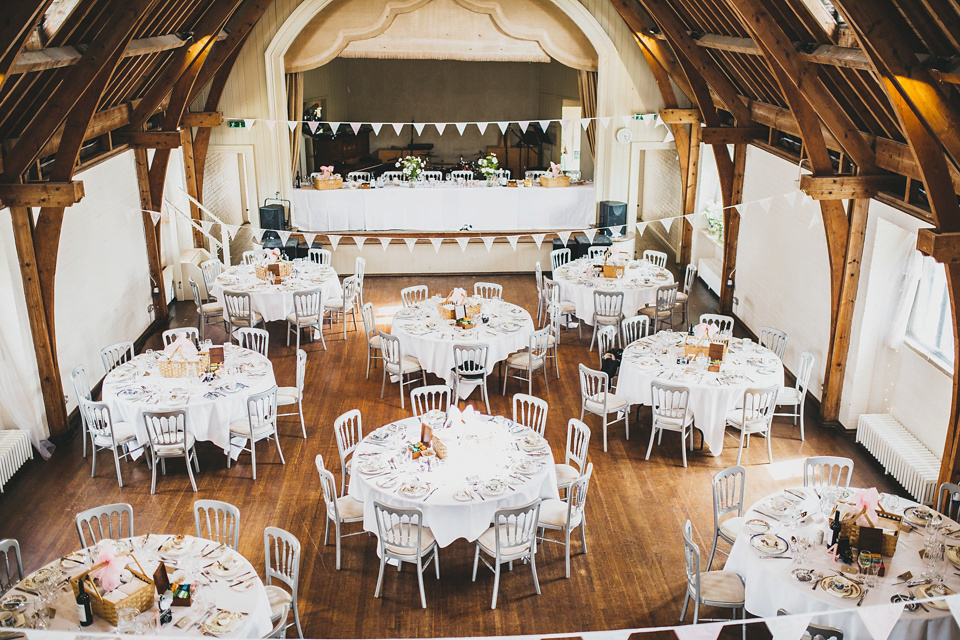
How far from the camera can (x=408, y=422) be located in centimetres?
823

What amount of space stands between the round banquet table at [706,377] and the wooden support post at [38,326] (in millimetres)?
6217

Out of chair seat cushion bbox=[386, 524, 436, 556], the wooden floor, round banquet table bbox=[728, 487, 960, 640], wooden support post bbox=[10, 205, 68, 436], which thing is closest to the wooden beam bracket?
wooden support post bbox=[10, 205, 68, 436]

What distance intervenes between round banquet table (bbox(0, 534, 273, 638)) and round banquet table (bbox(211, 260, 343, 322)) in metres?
6.14

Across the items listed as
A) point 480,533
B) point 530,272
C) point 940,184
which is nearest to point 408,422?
point 480,533

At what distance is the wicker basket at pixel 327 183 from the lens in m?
15.6

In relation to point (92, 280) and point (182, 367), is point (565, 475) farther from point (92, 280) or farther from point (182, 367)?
point (92, 280)

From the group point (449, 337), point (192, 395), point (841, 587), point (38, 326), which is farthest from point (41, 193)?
point (841, 587)

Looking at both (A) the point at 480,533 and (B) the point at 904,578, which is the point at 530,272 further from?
(B) the point at 904,578

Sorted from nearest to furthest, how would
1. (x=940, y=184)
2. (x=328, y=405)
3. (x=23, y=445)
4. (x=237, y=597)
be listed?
(x=237, y=597) → (x=940, y=184) → (x=23, y=445) → (x=328, y=405)

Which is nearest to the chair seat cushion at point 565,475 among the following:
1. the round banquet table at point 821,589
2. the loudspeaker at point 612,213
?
the round banquet table at point 821,589

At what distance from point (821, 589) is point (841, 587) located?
0.42 feet

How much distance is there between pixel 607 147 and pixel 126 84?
27.2 ft

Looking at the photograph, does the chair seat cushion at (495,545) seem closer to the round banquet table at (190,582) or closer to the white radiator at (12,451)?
the round banquet table at (190,582)

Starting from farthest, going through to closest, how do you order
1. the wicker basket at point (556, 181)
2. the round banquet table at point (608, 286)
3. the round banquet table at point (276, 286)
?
the wicker basket at point (556, 181), the round banquet table at point (608, 286), the round banquet table at point (276, 286)
